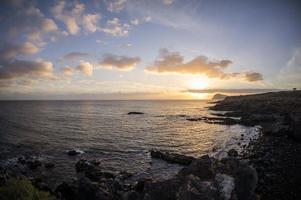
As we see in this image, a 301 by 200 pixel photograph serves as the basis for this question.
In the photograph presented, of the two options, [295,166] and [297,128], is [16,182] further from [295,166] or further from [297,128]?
[297,128]

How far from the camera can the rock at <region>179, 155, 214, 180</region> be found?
13.1 meters

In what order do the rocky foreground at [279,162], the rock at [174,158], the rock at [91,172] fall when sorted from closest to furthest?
the rocky foreground at [279,162]
the rock at [91,172]
the rock at [174,158]

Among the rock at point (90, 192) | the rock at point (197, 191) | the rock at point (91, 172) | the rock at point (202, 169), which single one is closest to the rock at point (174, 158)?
the rock at point (91, 172)

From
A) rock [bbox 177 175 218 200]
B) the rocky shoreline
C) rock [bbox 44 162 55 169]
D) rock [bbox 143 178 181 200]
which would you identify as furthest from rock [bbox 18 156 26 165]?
rock [bbox 177 175 218 200]

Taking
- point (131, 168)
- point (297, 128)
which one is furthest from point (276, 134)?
point (131, 168)

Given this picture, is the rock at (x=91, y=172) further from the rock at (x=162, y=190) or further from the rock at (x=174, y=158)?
the rock at (x=162, y=190)

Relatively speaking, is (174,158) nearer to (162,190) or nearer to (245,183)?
(245,183)

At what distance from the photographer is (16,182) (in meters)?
12.0

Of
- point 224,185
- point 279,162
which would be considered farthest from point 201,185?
point 279,162

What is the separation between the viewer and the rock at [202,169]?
43.1ft

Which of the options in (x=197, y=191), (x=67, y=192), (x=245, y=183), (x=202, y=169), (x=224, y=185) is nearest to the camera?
(x=197, y=191)

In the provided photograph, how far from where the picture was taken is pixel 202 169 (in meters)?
13.6

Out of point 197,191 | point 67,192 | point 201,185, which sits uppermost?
point 201,185

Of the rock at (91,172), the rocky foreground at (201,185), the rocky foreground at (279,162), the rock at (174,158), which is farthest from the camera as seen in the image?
the rock at (174,158)
